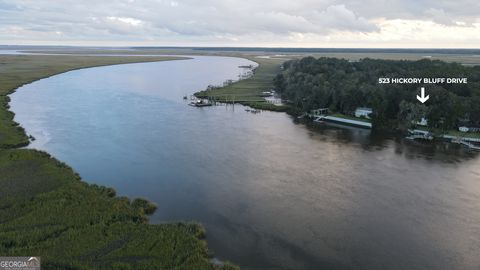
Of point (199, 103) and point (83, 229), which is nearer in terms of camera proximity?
point (83, 229)

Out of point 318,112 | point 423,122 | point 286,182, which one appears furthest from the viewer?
point 318,112

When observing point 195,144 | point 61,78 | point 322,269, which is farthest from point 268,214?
point 61,78

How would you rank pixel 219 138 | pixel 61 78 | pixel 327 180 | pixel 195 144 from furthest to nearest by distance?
1. pixel 61 78
2. pixel 219 138
3. pixel 195 144
4. pixel 327 180

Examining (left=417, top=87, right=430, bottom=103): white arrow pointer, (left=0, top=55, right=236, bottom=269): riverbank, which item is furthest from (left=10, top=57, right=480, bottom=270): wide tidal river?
(left=417, top=87, right=430, bottom=103): white arrow pointer

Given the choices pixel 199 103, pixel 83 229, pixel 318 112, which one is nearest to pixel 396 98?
pixel 318 112

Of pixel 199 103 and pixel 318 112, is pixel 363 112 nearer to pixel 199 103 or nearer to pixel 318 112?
pixel 318 112

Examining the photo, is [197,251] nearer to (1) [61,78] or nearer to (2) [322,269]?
(2) [322,269]
